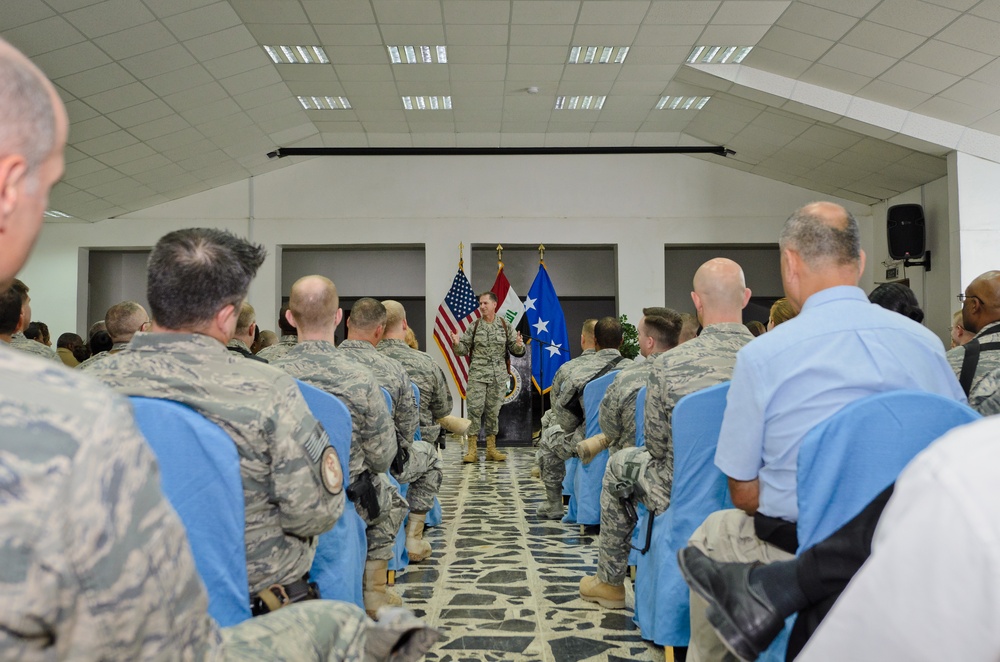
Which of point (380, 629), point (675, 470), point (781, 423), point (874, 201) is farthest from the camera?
point (874, 201)

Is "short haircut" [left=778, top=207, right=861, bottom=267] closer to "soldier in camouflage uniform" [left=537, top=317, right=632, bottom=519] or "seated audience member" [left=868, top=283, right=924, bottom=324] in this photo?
"seated audience member" [left=868, top=283, right=924, bottom=324]

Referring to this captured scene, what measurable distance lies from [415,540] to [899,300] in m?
2.50

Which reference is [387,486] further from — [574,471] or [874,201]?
[874,201]

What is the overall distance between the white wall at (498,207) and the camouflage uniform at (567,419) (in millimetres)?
5992

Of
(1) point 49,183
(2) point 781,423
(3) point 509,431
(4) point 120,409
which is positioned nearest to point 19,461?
(4) point 120,409

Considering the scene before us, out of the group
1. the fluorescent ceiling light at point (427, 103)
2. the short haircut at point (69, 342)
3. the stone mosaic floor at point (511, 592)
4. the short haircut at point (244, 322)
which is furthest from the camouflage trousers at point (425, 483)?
the fluorescent ceiling light at point (427, 103)

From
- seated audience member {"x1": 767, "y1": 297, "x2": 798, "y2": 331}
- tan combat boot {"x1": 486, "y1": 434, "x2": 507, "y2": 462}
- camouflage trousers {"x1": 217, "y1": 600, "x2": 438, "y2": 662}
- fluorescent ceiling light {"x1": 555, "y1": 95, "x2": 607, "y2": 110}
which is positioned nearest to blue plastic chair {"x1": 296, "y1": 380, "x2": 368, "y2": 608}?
camouflage trousers {"x1": 217, "y1": 600, "x2": 438, "y2": 662}

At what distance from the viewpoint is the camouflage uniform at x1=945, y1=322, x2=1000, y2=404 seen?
2400mm

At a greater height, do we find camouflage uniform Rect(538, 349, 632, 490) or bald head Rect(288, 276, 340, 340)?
bald head Rect(288, 276, 340, 340)

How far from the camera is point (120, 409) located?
25.2 inches

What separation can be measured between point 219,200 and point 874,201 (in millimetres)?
9062

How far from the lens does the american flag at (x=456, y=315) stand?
30.7ft

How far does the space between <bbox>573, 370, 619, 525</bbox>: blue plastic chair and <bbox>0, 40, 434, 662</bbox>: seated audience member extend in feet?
Answer: 11.5

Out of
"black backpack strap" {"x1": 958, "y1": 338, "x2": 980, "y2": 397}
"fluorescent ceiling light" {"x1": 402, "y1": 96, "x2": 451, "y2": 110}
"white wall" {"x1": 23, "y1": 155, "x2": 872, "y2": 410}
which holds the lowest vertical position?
"black backpack strap" {"x1": 958, "y1": 338, "x2": 980, "y2": 397}
